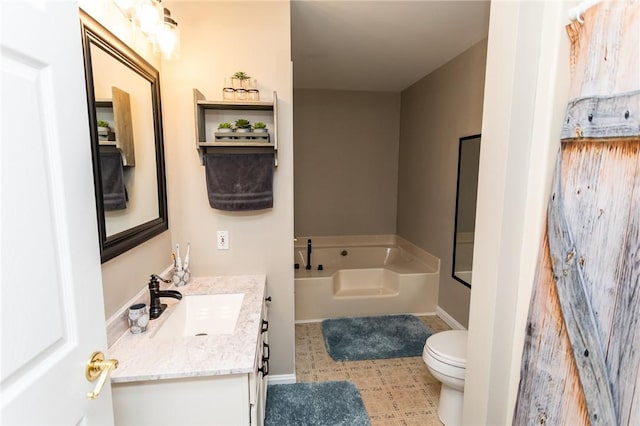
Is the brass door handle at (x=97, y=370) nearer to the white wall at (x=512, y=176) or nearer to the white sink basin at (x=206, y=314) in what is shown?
the white sink basin at (x=206, y=314)

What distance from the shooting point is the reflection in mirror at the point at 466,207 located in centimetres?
267

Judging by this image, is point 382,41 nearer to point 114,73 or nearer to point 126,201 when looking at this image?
point 114,73

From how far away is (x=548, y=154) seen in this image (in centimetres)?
103

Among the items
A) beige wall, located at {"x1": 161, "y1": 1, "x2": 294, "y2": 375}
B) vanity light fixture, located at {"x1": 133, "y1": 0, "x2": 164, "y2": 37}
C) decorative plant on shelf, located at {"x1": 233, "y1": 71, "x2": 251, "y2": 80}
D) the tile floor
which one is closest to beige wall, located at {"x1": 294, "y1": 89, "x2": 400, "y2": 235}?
the tile floor

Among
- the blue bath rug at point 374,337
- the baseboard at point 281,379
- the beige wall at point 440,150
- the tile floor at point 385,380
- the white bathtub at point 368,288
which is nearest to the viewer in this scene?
the tile floor at point 385,380

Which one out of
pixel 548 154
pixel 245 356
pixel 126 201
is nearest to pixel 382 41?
pixel 548 154

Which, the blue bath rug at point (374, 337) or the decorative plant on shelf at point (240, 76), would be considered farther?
the blue bath rug at point (374, 337)

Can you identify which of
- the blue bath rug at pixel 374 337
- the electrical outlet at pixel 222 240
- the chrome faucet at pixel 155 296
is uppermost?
the electrical outlet at pixel 222 240

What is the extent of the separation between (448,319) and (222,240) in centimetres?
236

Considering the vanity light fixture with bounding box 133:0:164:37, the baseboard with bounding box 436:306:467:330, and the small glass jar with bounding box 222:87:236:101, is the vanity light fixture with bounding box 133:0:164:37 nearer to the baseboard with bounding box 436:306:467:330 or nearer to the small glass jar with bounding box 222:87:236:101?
the small glass jar with bounding box 222:87:236:101

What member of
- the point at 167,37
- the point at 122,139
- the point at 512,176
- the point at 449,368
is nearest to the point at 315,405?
the point at 449,368

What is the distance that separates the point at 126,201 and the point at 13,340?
38.3 inches

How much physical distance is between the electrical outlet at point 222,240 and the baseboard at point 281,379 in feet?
3.28

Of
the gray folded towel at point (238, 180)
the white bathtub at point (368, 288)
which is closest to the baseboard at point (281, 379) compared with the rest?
the white bathtub at point (368, 288)
